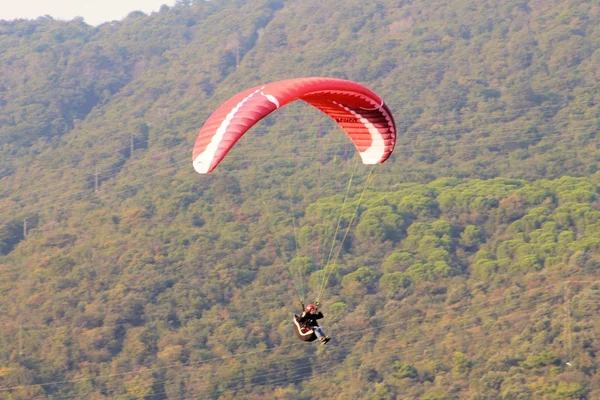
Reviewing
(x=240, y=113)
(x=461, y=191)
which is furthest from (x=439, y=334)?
(x=240, y=113)

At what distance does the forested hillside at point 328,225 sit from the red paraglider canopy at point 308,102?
20.4 ft

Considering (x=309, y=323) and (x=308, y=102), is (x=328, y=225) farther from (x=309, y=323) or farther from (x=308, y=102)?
(x=309, y=323)

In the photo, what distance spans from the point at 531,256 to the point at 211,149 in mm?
52480

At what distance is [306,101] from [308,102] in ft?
0.63

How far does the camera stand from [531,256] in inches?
2773

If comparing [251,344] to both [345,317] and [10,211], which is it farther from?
[10,211]

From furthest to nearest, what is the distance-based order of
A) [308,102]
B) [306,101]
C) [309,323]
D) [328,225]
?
[328,225] < [308,102] < [306,101] < [309,323]

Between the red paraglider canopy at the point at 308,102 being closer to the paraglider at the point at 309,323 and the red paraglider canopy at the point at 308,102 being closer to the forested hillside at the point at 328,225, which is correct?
the paraglider at the point at 309,323

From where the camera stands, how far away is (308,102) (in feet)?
75.5

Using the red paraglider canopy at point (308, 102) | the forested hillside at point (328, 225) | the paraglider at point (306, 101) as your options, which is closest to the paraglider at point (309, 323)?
the paraglider at point (306, 101)

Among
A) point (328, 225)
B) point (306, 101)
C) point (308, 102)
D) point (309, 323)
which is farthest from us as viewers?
point (328, 225)

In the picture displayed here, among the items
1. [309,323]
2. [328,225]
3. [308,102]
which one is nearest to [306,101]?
[308,102]

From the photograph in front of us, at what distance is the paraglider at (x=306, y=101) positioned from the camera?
2031 cm

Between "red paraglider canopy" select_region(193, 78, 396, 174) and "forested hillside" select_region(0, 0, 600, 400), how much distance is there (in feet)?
20.4
